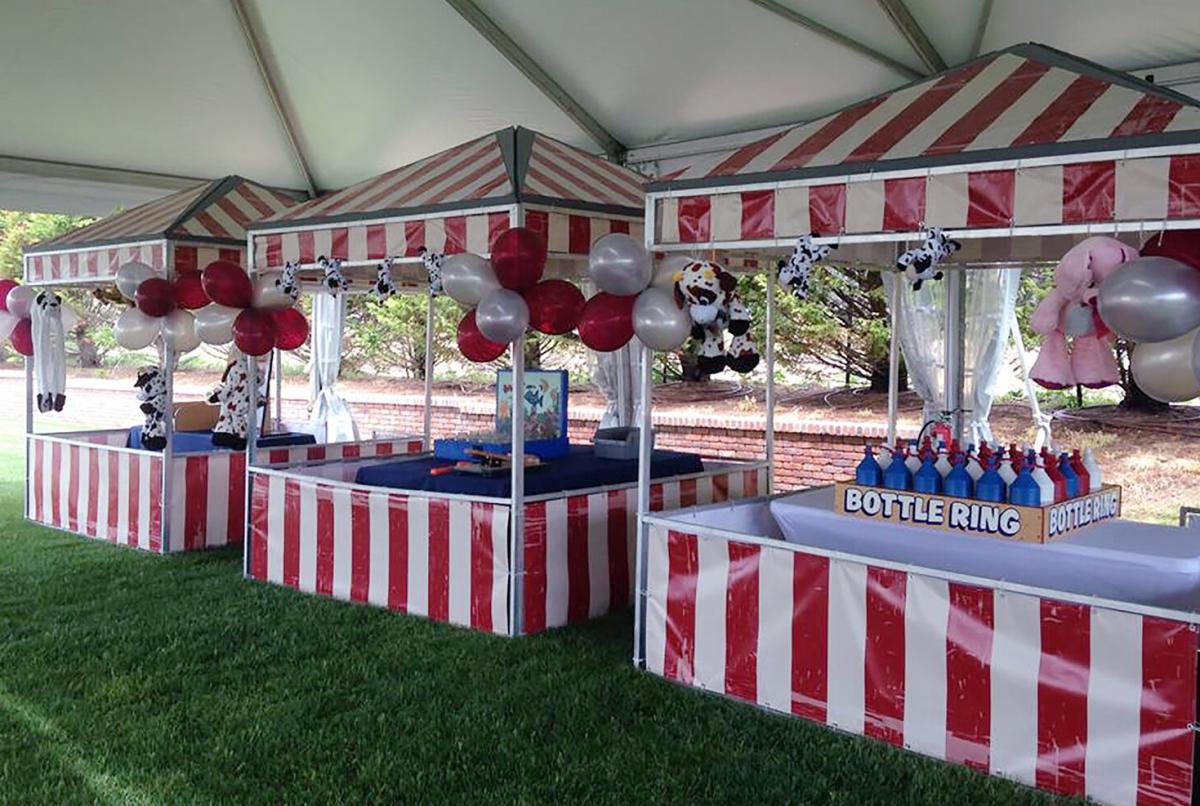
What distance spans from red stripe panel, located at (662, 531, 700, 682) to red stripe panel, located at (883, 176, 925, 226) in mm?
1548

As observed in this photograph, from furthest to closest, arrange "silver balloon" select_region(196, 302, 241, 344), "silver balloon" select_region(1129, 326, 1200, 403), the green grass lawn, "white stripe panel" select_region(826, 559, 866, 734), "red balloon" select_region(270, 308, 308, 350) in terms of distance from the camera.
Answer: "red balloon" select_region(270, 308, 308, 350) < "silver balloon" select_region(196, 302, 241, 344) < "white stripe panel" select_region(826, 559, 866, 734) < the green grass lawn < "silver balloon" select_region(1129, 326, 1200, 403)

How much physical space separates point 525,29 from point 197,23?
2843 mm

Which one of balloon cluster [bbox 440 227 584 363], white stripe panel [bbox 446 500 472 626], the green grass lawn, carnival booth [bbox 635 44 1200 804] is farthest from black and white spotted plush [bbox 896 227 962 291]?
white stripe panel [bbox 446 500 472 626]

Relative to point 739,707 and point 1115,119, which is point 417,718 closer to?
point 739,707

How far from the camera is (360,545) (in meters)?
6.11

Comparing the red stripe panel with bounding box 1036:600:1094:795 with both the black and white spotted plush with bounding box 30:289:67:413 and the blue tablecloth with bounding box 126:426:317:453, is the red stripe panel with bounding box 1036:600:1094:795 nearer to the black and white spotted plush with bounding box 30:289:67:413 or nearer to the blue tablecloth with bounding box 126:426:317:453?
the blue tablecloth with bounding box 126:426:317:453

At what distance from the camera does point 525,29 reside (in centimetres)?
857

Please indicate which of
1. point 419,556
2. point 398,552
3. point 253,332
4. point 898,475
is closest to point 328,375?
point 253,332

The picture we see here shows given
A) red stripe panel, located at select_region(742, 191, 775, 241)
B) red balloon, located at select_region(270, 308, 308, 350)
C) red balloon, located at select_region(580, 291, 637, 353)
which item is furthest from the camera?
red balloon, located at select_region(270, 308, 308, 350)

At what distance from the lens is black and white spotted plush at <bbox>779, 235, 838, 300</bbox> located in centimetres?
414

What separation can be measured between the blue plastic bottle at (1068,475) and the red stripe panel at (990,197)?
3.57 ft

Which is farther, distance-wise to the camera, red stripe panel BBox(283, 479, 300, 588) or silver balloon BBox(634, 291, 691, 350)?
red stripe panel BBox(283, 479, 300, 588)

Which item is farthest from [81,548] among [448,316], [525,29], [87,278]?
[448,316]

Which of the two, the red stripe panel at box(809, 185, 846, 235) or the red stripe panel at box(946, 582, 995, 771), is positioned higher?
the red stripe panel at box(809, 185, 846, 235)
